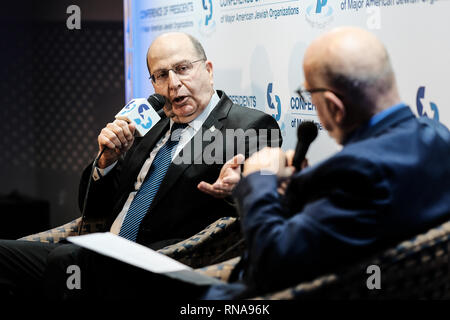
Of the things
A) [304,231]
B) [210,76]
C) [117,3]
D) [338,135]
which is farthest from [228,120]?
[117,3]

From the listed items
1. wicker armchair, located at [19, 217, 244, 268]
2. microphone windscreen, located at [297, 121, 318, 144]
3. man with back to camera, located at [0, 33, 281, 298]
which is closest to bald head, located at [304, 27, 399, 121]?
microphone windscreen, located at [297, 121, 318, 144]

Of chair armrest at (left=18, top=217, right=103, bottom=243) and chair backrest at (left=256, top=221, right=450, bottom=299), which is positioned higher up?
chair backrest at (left=256, top=221, right=450, bottom=299)

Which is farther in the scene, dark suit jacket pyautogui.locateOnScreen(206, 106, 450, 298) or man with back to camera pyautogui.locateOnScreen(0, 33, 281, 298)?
man with back to camera pyautogui.locateOnScreen(0, 33, 281, 298)

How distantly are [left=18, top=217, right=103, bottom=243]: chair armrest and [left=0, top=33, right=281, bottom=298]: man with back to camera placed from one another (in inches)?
1.7

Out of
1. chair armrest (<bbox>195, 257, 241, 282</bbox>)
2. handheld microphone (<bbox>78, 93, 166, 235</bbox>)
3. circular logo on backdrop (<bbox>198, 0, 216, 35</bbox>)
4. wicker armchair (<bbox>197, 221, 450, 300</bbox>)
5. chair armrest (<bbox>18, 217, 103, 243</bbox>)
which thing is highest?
circular logo on backdrop (<bbox>198, 0, 216, 35</bbox>)

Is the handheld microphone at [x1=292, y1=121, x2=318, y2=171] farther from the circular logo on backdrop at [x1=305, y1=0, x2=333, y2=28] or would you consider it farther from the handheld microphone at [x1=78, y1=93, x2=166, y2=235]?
the circular logo on backdrop at [x1=305, y1=0, x2=333, y2=28]

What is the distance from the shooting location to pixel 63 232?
2877 mm

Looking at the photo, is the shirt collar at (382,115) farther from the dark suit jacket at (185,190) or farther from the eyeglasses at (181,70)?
the eyeglasses at (181,70)

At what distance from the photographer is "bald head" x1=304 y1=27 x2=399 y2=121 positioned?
167 cm

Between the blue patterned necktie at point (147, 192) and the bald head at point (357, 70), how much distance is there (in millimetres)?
1263

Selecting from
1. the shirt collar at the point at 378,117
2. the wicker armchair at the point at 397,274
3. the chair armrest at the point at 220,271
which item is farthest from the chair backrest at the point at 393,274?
the chair armrest at the point at 220,271
